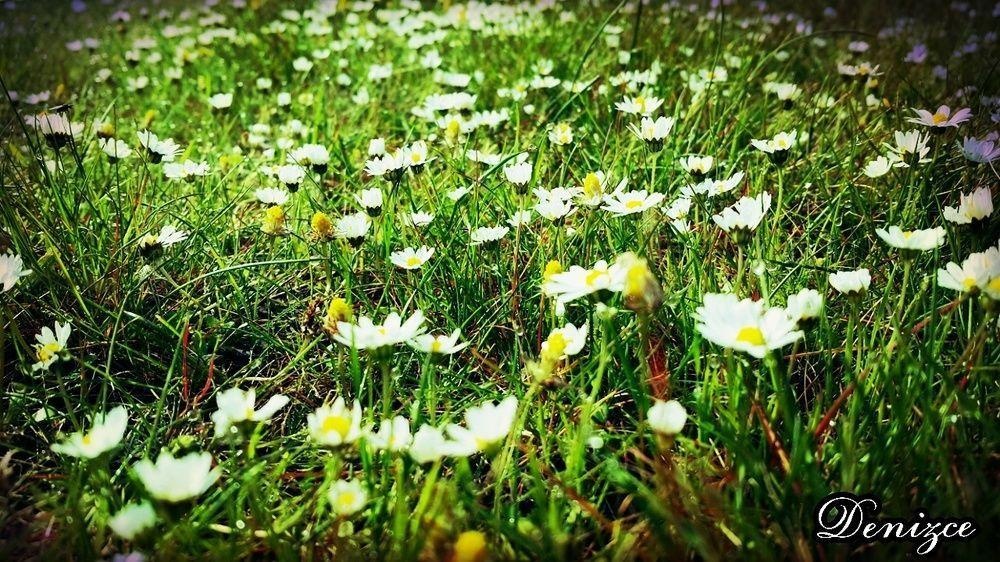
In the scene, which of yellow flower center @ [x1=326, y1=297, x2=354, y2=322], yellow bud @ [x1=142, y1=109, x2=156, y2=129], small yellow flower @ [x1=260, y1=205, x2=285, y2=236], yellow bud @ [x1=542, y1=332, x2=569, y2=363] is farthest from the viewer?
yellow bud @ [x1=142, y1=109, x2=156, y2=129]

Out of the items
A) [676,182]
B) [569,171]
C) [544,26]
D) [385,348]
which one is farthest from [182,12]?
[385,348]

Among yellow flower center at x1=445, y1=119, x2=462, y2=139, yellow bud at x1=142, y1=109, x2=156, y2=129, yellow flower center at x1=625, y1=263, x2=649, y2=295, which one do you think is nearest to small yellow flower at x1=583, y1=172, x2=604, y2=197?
yellow flower center at x1=625, y1=263, x2=649, y2=295

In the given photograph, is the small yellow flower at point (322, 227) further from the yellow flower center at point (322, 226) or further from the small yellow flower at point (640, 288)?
the small yellow flower at point (640, 288)

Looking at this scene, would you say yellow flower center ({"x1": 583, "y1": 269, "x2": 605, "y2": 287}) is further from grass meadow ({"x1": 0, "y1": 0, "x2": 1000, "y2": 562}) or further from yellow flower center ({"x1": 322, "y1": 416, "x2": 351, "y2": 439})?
yellow flower center ({"x1": 322, "y1": 416, "x2": 351, "y2": 439})

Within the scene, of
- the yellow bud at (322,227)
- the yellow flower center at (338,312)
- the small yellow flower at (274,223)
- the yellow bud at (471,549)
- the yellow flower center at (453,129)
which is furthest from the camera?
the yellow flower center at (453,129)

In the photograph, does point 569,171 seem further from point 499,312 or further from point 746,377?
point 746,377

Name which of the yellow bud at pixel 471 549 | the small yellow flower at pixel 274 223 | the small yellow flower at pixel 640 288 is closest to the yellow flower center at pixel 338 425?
the yellow bud at pixel 471 549

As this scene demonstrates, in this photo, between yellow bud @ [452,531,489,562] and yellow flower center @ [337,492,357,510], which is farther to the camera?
yellow flower center @ [337,492,357,510]
